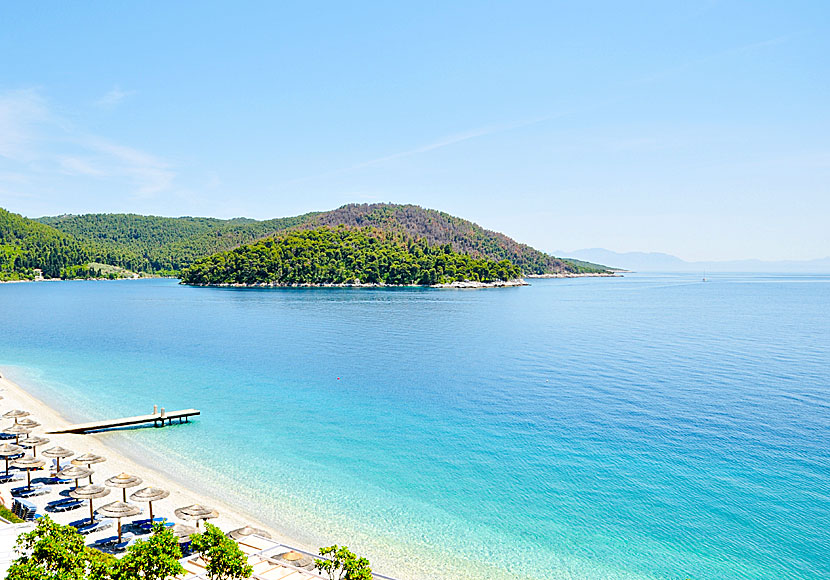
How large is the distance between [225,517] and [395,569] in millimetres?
9017

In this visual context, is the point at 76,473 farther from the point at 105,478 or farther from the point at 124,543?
the point at 124,543

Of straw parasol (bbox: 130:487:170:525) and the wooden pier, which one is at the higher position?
straw parasol (bbox: 130:487:170:525)

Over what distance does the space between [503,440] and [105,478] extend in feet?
77.9

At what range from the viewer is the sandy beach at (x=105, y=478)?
23766 millimetres

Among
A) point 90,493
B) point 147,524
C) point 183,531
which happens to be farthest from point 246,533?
point 90,493

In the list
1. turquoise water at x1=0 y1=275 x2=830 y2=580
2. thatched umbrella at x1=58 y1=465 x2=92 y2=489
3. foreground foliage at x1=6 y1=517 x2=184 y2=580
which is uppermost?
foreground foliage at x1=6 y1=517 x2=184 y2=580

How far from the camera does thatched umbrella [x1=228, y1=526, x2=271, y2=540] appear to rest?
69.9ft

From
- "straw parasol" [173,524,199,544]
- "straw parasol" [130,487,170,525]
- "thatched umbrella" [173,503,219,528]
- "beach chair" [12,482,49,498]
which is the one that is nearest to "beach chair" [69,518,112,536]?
"straw parasol" [130,487,170,525]

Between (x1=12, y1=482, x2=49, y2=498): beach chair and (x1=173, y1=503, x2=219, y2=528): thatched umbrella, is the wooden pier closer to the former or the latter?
(x1=12, y1=482, x2=49, y2=498): beach chair

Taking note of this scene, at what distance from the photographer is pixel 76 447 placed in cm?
3362

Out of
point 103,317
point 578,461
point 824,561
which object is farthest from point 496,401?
point 103,317

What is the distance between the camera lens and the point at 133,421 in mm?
38906

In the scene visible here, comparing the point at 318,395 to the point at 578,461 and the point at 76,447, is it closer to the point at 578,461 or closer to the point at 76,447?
the point at 76,447

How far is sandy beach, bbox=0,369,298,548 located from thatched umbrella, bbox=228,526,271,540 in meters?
0.53
